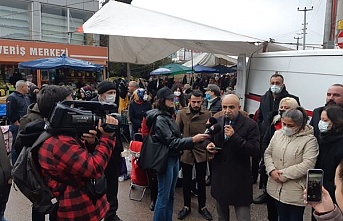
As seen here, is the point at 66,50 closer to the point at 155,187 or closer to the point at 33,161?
the point at 155,187

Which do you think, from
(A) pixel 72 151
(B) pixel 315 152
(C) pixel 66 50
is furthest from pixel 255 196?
(C) pixel 66 50

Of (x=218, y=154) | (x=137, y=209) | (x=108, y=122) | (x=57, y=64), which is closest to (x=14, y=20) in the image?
(x=57, y=64)

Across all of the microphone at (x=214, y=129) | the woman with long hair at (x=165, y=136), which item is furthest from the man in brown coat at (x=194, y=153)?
the microphone at (x=214, y=129)

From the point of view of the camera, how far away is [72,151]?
2045 millimetres

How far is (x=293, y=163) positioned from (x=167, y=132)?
50.1 inches

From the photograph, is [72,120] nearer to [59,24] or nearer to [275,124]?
[275,124]

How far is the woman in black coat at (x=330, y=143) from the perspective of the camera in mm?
2760

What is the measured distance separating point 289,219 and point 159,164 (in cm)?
140

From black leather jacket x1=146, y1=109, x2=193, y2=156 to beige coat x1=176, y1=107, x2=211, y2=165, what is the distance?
0.62 m

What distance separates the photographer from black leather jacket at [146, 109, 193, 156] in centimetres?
324

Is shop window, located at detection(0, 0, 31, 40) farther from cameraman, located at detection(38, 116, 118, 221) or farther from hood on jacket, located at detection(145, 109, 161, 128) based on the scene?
cameraman, located at detection(38, 116, 118, 221)

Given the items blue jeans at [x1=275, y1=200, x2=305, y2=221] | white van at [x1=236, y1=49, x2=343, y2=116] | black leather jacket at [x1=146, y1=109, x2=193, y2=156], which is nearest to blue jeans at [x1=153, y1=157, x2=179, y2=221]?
black leather jacket at [x1=146, y1=109, x2=193, y2=156]

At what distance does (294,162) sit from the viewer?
2.94 m

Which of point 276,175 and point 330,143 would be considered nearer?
point 330,143
